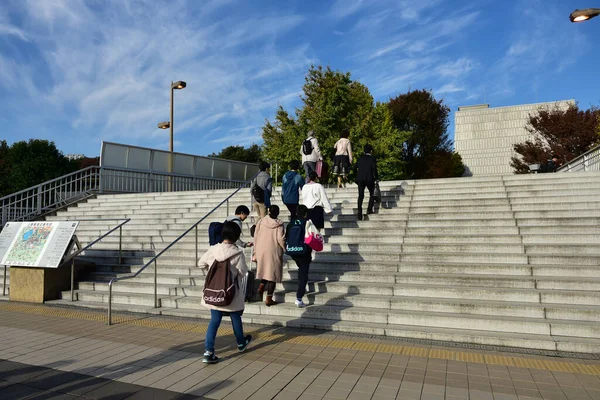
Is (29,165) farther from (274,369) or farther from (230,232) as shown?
(274,369)

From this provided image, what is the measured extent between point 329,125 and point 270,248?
17.1 metres

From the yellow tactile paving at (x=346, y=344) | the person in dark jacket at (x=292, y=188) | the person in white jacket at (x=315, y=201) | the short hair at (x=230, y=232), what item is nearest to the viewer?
the yellow tactile paving at (x=346, y=344)

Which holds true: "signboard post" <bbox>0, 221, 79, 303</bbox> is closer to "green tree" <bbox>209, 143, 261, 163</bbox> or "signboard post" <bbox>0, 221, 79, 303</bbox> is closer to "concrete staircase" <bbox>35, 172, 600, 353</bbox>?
"concrete staircase" <bbox>35, 172, 600, 353</bbox>

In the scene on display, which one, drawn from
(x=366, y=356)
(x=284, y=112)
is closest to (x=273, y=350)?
(x=366, y=356)

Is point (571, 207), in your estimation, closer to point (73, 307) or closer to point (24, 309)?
point (73, 307)

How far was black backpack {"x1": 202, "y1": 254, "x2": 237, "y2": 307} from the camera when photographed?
15.1 ft

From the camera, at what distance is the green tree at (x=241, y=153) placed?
161 ft

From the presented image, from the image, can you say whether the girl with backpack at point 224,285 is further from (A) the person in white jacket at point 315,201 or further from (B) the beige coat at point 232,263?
(A) the person in white jacket at point 315,201

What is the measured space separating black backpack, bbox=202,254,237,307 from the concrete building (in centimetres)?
5458

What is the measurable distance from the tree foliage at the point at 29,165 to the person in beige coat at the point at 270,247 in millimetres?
34796

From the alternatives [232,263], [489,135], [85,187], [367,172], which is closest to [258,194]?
[367,172]

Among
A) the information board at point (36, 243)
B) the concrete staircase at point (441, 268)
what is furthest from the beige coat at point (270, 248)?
the information board at point (36, 243)

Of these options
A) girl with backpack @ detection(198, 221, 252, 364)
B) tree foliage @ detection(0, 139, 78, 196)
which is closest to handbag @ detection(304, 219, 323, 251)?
girl with backpack @ detection(198, 221, 252, 364)

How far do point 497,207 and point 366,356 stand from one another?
238 inches
